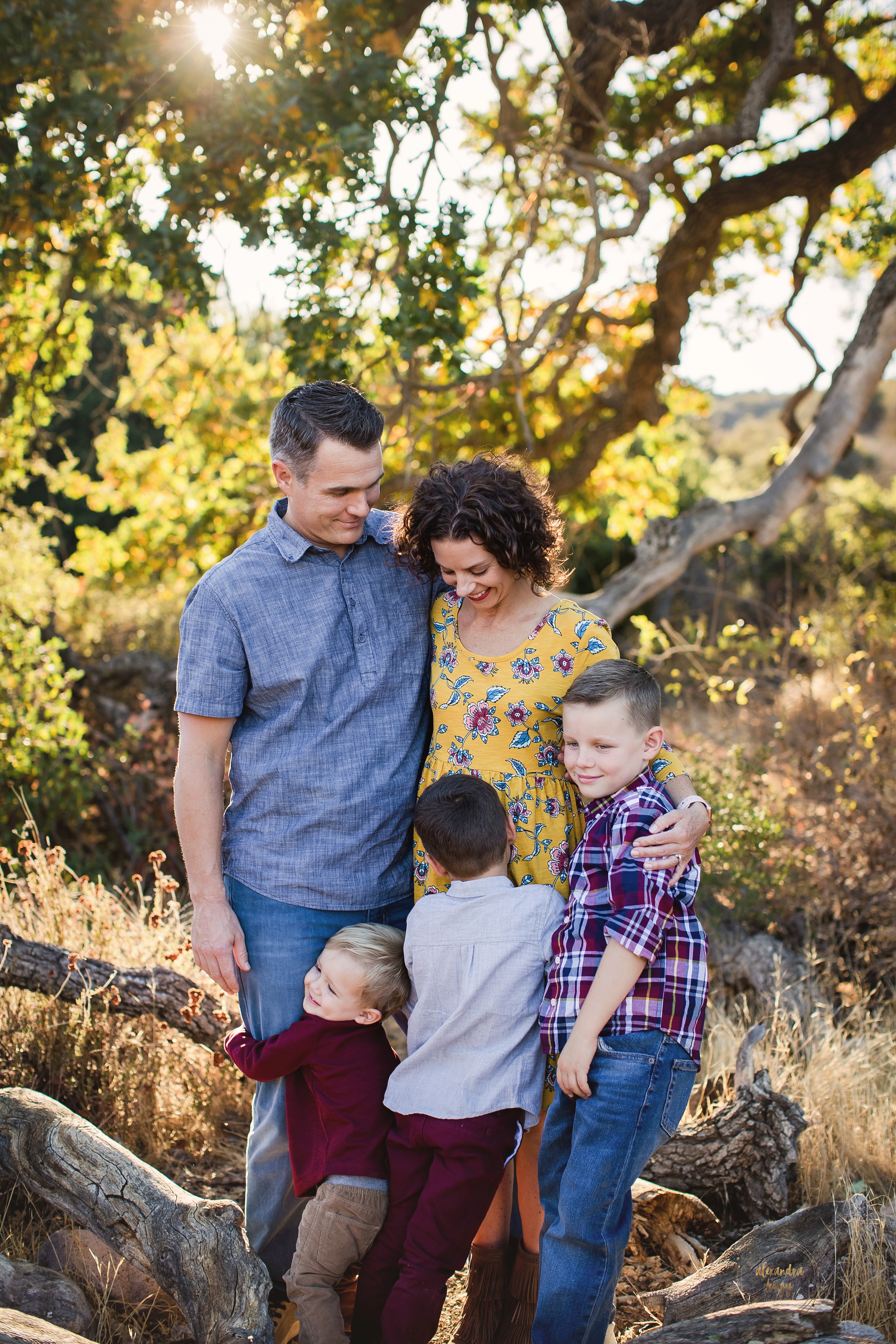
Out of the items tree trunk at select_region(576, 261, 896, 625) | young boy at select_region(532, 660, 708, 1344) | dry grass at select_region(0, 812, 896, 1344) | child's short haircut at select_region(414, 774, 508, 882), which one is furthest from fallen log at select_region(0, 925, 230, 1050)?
tree trunk at select_region(576, 261, 896, 625)

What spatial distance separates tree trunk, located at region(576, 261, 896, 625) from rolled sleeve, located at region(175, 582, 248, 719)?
3.08 metres

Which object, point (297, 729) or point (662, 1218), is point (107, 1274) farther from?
point (662, 1218)

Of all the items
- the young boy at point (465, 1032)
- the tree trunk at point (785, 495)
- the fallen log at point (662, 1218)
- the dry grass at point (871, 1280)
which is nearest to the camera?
the young boy at point (465, 1032)

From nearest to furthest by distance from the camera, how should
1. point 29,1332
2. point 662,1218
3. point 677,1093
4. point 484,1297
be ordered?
point 29,1332 → point 677,1093 → point 484,1297 → point 662,1218

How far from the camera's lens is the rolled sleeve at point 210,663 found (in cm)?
218

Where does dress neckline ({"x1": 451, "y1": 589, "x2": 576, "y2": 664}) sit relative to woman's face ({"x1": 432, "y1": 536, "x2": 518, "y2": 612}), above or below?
below

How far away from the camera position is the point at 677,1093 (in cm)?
199

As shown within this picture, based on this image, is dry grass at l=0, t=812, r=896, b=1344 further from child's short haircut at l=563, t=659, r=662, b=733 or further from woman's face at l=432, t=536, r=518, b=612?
woman's face at l=432, t=536, r=518, b=612

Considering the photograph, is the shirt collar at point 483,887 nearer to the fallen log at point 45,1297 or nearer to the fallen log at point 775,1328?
the fallen log at point 775,1328

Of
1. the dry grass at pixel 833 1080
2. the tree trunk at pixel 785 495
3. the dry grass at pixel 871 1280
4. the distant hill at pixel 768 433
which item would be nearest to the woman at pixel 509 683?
the dry grass at pixel 871 1280

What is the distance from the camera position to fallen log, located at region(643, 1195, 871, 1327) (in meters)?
2.22

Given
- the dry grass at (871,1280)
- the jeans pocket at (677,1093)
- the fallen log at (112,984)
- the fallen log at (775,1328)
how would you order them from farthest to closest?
1. the fallen log at (112,984)
2. the dry grass at (871,1280)
3. the jeans pocket at (677,1093)
4. the fallen log at (775,1328)

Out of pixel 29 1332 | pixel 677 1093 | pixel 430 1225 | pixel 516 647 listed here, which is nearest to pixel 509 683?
pixel 516 647

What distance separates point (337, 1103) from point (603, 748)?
1020 millimetres
